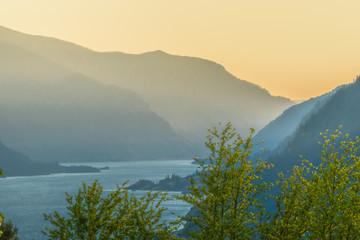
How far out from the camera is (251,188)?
3666 centimetres

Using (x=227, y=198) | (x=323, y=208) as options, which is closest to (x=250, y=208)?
(x=227, y=198)

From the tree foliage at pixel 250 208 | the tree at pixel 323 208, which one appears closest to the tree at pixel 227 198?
the tree foliage at pixel 250 208

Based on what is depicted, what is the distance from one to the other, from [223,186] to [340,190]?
8.35 metres

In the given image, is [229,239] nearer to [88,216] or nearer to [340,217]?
[340,217]

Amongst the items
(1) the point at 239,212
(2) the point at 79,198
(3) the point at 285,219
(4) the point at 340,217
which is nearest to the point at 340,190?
(4) the point at 340,217

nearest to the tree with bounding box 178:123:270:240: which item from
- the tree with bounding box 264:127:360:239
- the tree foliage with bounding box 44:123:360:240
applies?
the tree foliage with bounding box 44:123:360:240

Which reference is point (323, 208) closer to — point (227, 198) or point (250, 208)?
point (250, 208)

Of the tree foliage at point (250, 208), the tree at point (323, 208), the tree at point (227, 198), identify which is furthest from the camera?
the tree at point (227, 198)

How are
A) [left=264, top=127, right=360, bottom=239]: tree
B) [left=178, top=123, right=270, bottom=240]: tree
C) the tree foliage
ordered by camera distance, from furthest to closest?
[left=178, top=123, right=270, bottom=240]: tree → the tree foliage → [left=264, top=127, right=360, bottom=239]: tree

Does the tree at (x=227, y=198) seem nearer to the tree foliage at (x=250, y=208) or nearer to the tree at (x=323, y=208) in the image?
the tree foliage at (x=250, y=208)

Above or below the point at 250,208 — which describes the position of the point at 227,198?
above

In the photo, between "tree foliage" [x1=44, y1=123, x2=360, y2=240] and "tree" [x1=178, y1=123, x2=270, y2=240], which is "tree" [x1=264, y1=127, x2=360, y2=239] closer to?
"tree foliage" [x1=44, y1=123, x2=360, y2=240]

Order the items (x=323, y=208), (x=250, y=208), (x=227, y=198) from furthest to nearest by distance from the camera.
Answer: (x=250, y=208)
(x=227, y=198)
(x=323, y=208)

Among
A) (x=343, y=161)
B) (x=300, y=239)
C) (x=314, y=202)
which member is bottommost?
(x=300, y=239)
